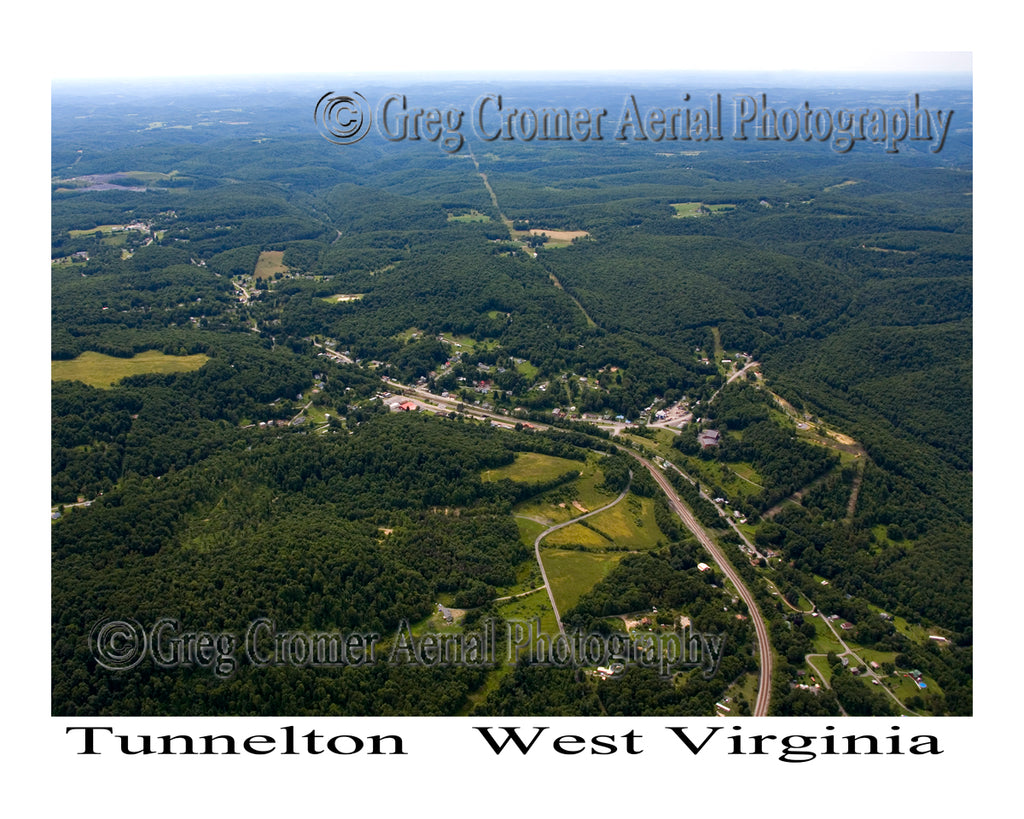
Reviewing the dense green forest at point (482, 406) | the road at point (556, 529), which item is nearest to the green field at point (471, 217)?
the dense green forest at point (482, 406)

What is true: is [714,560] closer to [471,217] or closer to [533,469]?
[533,469]

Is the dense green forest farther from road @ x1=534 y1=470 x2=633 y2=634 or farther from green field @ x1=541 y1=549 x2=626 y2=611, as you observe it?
green field @ x1=541 y1=549 x2=626 y2=611

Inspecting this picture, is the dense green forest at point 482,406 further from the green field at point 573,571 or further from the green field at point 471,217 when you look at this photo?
the green field at point 471,217

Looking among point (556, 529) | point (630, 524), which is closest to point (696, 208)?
point (630, 524)

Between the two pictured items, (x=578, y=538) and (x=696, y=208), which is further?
(x=696, y=208)

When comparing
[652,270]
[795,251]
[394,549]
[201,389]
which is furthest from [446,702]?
[795,251]

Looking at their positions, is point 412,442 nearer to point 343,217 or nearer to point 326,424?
point 326,424
